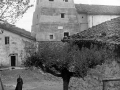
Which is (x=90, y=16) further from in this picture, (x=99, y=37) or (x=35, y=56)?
(x=35, y=56)

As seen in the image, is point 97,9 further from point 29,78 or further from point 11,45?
point 29,78

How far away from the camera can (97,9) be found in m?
32.5

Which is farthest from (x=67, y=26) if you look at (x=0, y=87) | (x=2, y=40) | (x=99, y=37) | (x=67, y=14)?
(x=99, y=37)

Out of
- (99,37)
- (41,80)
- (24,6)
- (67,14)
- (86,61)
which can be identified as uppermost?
(67,14)

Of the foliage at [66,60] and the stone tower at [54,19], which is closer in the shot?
the foliage at [66,60]

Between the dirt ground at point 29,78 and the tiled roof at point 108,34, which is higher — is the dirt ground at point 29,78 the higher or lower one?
the lower one

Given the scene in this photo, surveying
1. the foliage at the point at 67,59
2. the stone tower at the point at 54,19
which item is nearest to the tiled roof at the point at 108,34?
the foliage at the point at 67,59

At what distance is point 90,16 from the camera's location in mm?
31906

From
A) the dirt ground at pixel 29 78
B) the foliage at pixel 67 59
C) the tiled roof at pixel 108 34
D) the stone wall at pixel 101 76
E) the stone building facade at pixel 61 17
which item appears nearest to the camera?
the foliage at pixel 67 59

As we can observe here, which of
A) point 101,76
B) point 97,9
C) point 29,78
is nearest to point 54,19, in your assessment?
point 97,9

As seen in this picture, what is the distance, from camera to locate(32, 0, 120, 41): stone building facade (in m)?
29.9

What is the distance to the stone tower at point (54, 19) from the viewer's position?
2980 cm

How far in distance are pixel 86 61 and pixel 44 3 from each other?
22413 mm

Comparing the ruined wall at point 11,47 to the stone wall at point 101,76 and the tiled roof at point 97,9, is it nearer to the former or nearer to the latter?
the tiled roof at point 97,9
